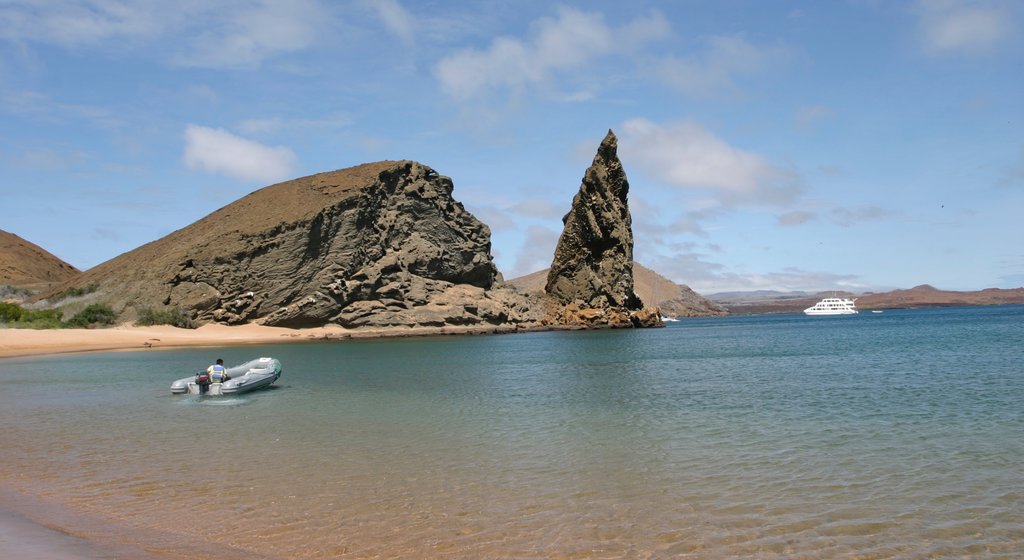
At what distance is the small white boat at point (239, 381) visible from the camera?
75.0 ft

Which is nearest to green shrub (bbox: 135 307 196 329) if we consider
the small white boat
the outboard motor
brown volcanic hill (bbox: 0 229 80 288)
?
the small white boat

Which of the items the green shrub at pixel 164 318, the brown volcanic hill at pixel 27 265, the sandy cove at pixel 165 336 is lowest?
the sandy cove at pixel 165 336

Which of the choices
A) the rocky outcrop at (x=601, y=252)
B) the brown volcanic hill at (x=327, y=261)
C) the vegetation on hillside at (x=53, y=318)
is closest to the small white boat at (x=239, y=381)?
the vegetation on hillside at (x=53, y=318)

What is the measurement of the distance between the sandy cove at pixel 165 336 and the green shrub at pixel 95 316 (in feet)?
5.40

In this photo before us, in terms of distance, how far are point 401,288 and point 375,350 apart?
2365 cm

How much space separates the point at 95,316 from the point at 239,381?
45714 millimetres

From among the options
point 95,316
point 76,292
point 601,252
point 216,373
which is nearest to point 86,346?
point 95,316

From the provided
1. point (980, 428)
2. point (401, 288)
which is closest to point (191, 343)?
point (401, 288)

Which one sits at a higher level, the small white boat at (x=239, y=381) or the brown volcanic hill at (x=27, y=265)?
the brown volcanic hill at (x=27, y=265)

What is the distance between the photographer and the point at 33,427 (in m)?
15.8

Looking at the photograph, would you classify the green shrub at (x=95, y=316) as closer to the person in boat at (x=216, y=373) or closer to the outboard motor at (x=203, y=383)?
the person in boat at (x=216, y=373)

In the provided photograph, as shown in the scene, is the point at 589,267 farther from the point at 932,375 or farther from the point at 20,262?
the point at 20,262

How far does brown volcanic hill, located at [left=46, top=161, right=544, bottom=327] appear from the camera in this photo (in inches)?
2515

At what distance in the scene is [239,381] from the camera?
23.4 meters
